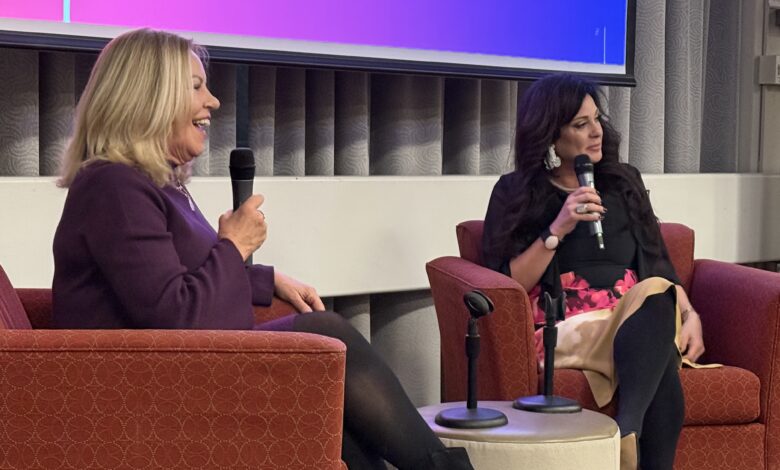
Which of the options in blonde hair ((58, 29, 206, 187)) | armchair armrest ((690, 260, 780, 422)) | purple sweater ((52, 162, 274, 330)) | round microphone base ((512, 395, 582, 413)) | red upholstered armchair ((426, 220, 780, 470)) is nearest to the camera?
purple sweater ((52, 162, 274, 330))

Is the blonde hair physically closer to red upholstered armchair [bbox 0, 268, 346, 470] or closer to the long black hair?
red upholstered armchair [bbox 0, 268, 346, 470]

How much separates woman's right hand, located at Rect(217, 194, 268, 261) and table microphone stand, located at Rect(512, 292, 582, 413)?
0.62m

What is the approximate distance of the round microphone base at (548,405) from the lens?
94.1 inches

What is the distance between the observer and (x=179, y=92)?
214cm

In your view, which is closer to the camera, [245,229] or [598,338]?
[245,229]

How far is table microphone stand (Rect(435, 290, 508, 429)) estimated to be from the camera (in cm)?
225

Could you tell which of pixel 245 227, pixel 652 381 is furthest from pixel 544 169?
pixel 245 227

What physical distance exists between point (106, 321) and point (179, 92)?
43 centimetres

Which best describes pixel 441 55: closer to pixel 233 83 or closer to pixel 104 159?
pixel 233 83

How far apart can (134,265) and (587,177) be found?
51.8 inches

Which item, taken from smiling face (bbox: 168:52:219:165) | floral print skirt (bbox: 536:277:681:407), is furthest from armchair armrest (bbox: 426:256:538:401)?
smiling face (bbox: 168:52:219:165)

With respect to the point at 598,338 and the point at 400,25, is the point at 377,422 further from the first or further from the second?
the point at 400,25

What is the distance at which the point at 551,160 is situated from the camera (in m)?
3.06

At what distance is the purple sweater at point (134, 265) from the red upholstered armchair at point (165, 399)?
0.21 m
